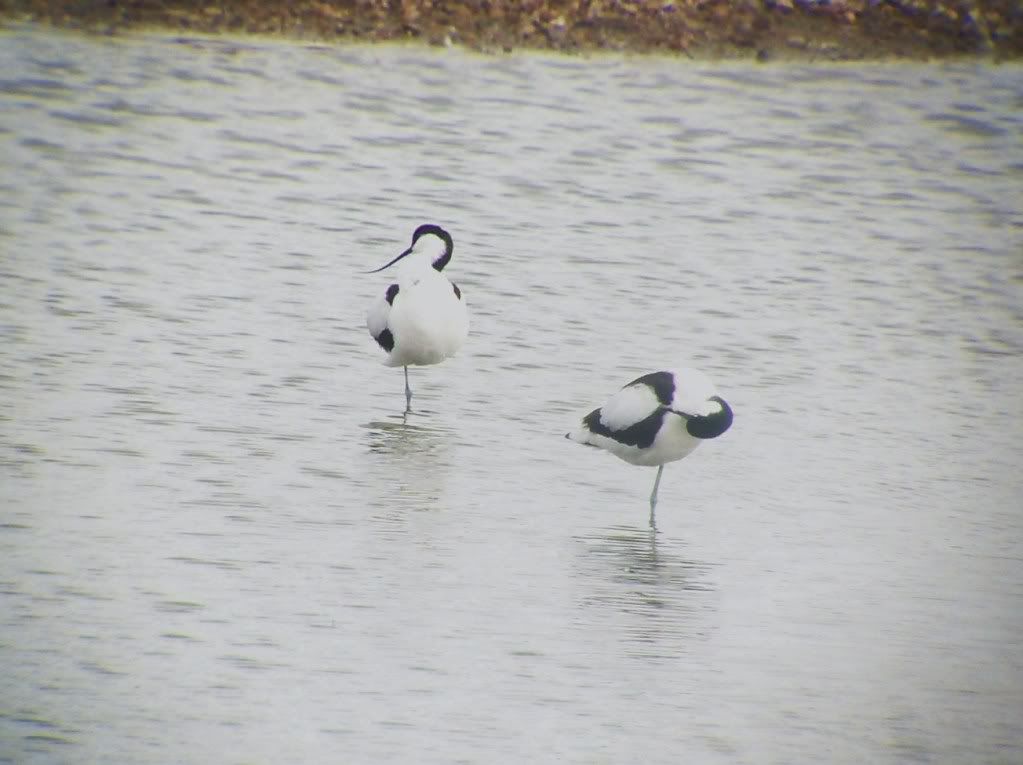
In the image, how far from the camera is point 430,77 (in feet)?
60.6

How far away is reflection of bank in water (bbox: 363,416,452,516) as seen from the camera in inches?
309

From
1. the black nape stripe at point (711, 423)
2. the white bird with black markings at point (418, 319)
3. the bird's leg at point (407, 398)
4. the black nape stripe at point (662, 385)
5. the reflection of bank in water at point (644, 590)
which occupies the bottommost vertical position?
the bird's leg at point (407, 398)

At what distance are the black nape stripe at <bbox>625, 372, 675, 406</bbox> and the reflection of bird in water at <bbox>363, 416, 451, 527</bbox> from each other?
3.64ft

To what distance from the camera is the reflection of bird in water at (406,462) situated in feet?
25.8

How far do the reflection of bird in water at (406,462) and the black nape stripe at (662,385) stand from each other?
1.11 metres

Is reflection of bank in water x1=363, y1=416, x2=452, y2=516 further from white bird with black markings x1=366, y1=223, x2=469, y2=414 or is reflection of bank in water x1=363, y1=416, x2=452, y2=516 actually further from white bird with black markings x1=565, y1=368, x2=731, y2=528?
white bird with black markings x1=565, y1=368, x2=731, y2=528

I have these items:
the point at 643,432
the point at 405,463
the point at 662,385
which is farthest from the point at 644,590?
the point at 405,463

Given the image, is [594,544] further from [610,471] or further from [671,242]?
[671,242]

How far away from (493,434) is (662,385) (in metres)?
1.22

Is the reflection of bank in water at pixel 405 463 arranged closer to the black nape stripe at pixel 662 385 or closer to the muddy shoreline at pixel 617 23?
the black nape stripe at pixel 662 385

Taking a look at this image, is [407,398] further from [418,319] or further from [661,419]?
[661,419]

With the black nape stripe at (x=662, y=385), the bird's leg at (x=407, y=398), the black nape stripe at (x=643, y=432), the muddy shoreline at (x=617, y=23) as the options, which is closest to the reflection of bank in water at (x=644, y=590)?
the black nape stripe at (x=643, y=432)

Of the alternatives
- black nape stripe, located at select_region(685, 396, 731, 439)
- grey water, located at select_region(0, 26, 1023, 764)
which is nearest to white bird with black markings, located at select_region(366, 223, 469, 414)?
grey water, located at select_region(0, 26, 1023, 764)

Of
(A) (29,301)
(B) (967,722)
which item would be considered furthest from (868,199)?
(B) (967,722)
